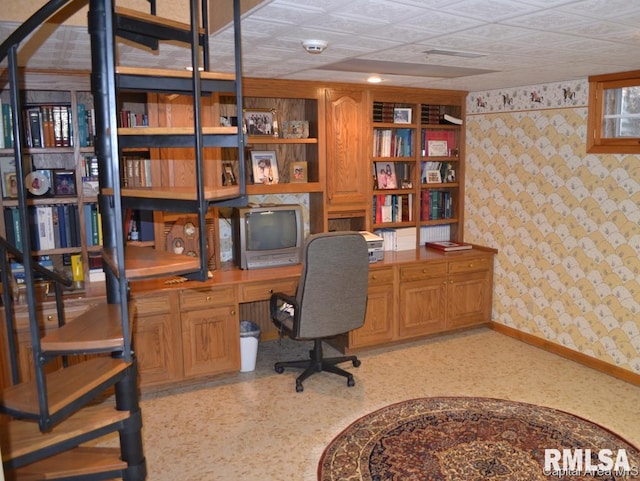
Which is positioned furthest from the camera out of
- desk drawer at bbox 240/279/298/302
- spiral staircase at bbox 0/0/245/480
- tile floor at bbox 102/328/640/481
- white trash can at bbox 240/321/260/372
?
white trash can at bbox 240/321/260/372

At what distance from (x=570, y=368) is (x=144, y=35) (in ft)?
12.6

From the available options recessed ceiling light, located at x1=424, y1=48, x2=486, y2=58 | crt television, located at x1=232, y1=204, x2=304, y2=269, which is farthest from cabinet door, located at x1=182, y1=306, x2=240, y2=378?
recessed ceiling light, located at x1=424, y1=48, x2=486, y2=58

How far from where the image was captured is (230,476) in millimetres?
2965

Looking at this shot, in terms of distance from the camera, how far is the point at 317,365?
4.17 m

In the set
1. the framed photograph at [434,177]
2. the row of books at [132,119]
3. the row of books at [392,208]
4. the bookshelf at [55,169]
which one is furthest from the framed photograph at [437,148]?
the bookshelf at [55,169]

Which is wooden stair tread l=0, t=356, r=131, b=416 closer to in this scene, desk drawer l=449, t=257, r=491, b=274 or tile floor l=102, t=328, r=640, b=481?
tile floor l=102, t=328, r=640, b=481

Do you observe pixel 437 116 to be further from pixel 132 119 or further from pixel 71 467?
pixel 71 467

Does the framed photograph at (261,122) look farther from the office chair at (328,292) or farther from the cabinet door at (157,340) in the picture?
the cabinet door at (157,340)

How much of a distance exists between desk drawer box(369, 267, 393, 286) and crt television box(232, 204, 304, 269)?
0.62 meters

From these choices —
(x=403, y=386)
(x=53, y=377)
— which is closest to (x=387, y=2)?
(x=53, y=377)

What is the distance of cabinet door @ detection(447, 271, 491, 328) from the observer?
199 inches

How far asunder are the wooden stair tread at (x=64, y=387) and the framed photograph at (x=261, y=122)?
259 cm

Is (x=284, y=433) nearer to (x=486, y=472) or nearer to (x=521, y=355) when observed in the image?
(x=486, y=472)

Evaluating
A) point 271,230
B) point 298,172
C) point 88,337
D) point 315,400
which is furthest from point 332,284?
point 88,337
